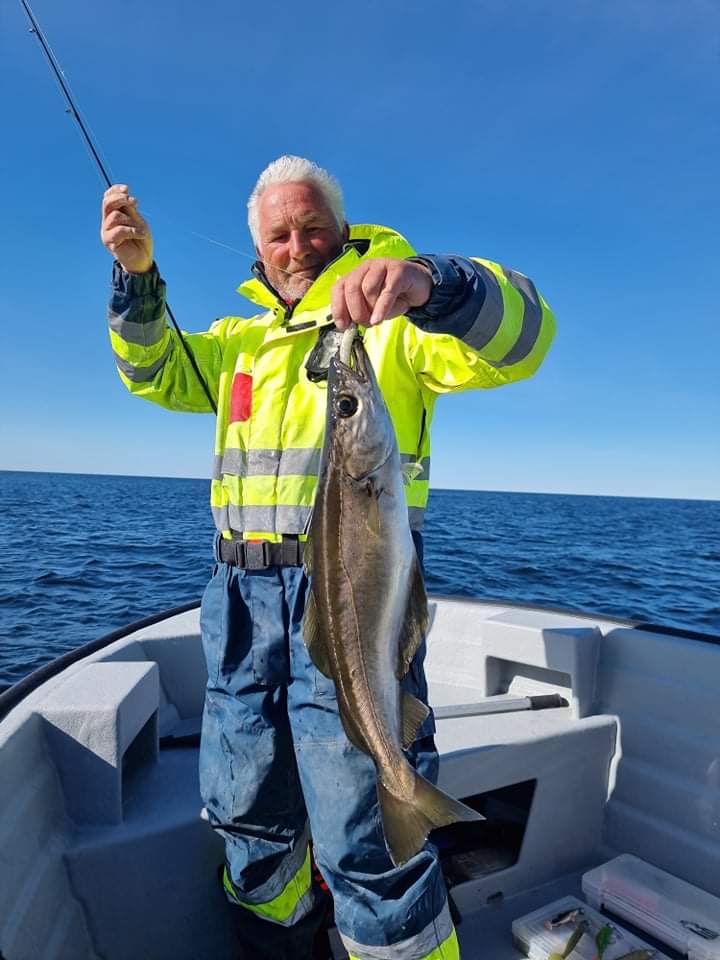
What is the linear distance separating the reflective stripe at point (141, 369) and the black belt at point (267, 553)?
94 centimetres

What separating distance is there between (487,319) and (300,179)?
117 cm

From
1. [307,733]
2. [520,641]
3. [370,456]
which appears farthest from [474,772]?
[370,456]

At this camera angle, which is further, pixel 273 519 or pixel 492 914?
pixel 492 914

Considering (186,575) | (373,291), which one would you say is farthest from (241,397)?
(186,575)

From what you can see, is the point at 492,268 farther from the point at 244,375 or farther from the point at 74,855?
the point at 74,855

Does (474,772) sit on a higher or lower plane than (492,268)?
lower

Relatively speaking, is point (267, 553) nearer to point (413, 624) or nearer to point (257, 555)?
point (257, 555)

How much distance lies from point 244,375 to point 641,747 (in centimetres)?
333

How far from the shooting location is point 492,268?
2498 millimetres

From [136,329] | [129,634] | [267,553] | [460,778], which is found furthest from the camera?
[129,634]

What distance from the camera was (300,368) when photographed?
2.79 m

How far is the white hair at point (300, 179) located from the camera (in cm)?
288

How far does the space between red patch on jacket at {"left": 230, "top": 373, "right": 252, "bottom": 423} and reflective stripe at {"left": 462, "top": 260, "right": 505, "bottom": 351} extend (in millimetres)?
1047

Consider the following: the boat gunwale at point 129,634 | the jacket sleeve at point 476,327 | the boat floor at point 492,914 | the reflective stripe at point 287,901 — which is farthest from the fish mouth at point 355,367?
the boat floor at point 492,914
